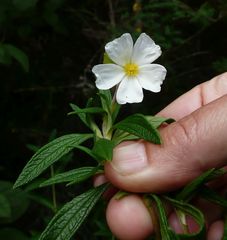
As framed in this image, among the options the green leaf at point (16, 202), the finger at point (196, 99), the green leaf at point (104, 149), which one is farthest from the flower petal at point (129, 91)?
the green leaf at point (16, 202)

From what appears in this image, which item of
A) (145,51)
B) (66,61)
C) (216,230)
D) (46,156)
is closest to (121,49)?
(145,51)

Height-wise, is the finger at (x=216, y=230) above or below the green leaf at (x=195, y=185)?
below

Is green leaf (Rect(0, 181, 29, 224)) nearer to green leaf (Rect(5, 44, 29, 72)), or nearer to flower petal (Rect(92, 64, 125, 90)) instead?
green leaf (Rect(5, 44, 29, 72))

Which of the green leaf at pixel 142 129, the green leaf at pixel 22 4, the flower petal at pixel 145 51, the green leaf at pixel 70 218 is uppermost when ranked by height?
the green leaf at pixel 22 4

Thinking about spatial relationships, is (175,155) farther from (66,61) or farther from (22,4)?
(66,61)

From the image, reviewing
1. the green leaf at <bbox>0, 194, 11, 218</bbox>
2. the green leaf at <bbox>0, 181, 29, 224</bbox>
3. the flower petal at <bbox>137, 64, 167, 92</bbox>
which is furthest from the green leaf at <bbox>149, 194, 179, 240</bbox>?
the green leaf at <bbox>0, 181, 29, 224</bbox>

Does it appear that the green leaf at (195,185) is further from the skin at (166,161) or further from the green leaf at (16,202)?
the green leaf at (16,202)

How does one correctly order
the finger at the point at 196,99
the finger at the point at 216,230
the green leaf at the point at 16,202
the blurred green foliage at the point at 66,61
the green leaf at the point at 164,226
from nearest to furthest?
the green leaf at the point at 164,226, the finger at the point at 216,230, the finger at the point at 196,99, the green leaf at the point at 16,202, the blurred green foliage at the point at 66,61
